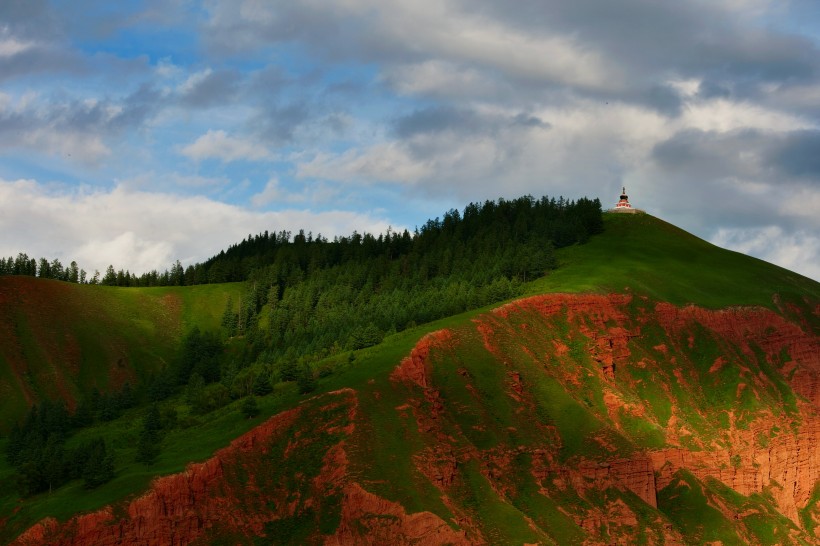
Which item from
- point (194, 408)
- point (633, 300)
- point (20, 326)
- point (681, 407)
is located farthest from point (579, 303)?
Result: point (20, 326)

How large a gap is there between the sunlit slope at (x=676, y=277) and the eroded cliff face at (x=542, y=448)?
5.26 meters

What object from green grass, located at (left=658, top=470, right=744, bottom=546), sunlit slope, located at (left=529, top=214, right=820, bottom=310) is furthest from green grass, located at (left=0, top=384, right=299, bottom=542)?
sunlit slope, located at (left=529, top=214, right=820, bottom=310)

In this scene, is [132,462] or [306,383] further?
[306,383]

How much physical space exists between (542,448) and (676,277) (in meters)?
71.9

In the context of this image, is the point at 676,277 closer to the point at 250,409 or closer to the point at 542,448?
the point at 542,448

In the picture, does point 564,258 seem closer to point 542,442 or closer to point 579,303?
point 579,303

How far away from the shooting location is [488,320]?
438 ft

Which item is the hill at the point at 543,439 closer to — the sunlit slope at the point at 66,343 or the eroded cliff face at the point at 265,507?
the eroded cliff face at the point at 265,507

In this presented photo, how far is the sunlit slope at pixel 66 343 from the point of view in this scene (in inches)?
6442

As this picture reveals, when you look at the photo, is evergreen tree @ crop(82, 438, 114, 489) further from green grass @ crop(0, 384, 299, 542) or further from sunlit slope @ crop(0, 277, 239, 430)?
sunlit slope @ crop(0, 277, 239, 430)

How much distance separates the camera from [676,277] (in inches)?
6836

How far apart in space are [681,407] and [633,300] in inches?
884

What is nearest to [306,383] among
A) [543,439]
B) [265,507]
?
[265,507]

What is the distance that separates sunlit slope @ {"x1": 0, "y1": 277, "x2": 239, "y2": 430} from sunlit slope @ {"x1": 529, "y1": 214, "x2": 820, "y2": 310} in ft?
273
